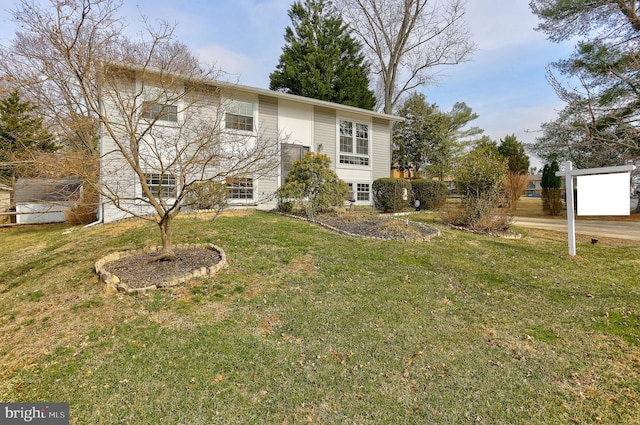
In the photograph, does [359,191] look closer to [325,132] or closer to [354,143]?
[354,143]

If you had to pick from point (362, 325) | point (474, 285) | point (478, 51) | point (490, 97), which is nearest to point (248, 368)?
point (362, 325)

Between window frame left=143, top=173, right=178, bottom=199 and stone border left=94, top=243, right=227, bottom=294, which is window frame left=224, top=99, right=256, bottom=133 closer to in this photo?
window frame left=143, top=173, right=178, bottom=199

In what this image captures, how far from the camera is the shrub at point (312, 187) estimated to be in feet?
31.1

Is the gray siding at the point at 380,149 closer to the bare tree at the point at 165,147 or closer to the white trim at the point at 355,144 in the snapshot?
the white trim at the point at 355,144

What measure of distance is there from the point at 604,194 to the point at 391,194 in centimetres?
706

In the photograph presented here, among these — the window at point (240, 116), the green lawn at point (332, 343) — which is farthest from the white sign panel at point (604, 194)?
the window at point (240, 116)

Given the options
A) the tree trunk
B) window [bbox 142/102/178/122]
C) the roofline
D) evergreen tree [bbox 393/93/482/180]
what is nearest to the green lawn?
the tree trunk

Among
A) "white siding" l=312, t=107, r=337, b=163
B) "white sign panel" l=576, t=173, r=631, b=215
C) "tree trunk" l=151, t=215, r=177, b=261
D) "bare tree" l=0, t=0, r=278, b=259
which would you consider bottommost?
"tree trunk" l=151, t=215, r=177, b=261

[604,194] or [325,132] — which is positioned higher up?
[325,132]

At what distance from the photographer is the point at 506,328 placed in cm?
337

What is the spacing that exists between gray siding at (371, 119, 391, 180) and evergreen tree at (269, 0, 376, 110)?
6008 millimetres

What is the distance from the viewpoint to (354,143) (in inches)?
579

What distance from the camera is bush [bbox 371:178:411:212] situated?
1188 cm

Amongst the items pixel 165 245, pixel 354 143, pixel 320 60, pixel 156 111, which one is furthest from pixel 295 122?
pixel 320 60
